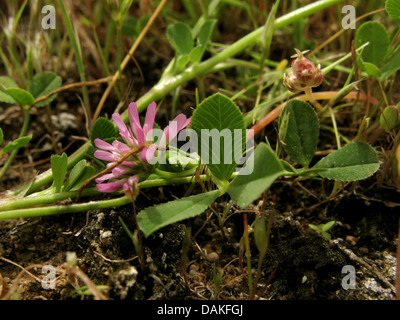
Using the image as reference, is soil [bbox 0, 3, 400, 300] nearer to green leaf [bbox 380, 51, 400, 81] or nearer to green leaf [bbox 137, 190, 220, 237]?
green leaf [bbox 137, 190, 220, 237]

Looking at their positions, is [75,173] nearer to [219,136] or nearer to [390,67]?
[219,136]

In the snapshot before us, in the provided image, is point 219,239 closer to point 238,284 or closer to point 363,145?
point 238,284

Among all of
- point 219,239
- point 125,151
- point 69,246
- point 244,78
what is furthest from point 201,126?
point 244,78

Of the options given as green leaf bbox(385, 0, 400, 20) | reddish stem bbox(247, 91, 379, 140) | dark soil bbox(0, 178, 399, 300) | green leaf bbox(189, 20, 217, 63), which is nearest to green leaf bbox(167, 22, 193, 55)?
green leaf bbox(189, 20, 217, 63)

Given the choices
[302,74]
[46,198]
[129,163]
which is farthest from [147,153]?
[302,74]

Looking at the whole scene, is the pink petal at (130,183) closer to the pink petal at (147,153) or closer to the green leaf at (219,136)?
the pink petal at (147,153)

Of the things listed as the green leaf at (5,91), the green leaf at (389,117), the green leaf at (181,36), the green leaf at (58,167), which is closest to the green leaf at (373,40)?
the green leaf at (389,117)
